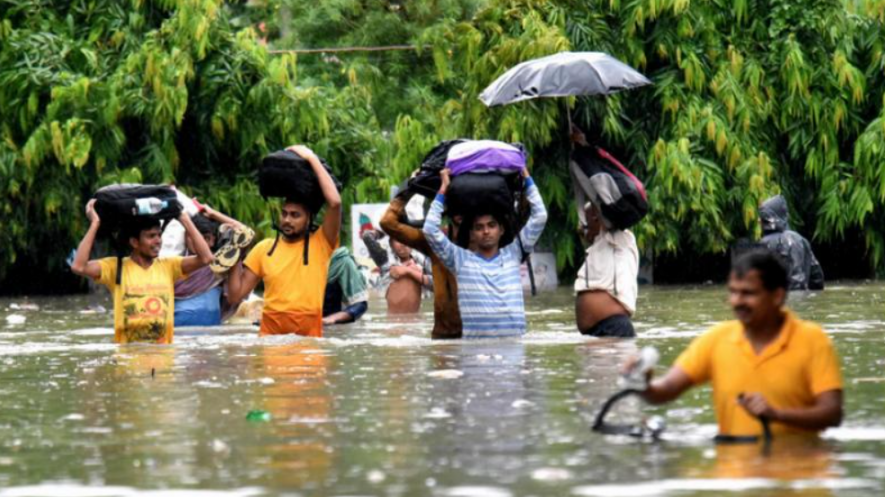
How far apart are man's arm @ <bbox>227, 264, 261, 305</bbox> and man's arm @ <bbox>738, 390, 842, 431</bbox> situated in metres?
8.02

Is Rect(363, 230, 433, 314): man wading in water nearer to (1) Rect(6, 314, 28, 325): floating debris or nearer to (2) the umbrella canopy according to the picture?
(1) Rect(6, 314, 28, 325): floating debris

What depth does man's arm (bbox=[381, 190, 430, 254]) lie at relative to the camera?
15.8 metres

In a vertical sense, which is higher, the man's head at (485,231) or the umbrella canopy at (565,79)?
the umbrella canopy at (565,79)

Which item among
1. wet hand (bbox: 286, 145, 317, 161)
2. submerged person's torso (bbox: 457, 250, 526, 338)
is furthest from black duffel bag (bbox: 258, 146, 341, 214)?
submerged person's torso (bbox: 457, 250, 526, 338)

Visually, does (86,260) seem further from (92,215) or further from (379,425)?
(379,425)

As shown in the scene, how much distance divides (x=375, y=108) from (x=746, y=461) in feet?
111

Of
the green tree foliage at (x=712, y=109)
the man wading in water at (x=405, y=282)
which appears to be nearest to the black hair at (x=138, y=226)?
the man wading in water at (x=405, y=282)

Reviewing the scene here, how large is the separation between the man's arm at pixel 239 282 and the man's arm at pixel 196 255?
2.38 feet

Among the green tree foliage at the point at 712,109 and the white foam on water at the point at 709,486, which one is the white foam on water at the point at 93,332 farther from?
the white foam on water at the point at 709,486

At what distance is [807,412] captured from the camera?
348 inches

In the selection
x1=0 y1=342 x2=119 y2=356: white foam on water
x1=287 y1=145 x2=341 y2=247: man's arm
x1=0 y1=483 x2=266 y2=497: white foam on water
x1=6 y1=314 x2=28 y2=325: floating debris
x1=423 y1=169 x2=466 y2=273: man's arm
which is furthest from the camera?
x1=6 y1=314 x2=28 y2=325: floating debris

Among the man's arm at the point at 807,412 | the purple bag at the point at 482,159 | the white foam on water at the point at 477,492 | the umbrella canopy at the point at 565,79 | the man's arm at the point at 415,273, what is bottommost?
the white foam on water at the point at 477,492

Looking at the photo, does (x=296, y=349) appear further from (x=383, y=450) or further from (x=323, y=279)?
(x=383, y=450)

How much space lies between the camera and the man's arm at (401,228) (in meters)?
15.8
